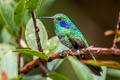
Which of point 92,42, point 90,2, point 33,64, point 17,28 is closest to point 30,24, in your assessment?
point 33,64

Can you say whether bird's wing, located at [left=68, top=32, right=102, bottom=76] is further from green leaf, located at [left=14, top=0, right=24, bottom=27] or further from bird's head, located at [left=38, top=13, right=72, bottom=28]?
green leaf, located at [left=14, top=0, right=24, bottom=27]

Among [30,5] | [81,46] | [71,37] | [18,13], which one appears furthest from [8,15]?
[30,5]

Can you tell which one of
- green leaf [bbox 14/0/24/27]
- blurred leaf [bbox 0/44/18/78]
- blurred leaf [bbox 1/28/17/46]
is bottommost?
blurred leaf [bbox 0/44/18/78]

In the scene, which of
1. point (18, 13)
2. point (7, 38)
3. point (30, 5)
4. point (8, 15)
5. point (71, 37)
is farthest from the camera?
point (7, 38)

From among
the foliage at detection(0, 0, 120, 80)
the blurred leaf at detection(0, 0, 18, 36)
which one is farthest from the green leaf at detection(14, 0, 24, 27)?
the blurred leaf at detection(0, 0, 18, 36)

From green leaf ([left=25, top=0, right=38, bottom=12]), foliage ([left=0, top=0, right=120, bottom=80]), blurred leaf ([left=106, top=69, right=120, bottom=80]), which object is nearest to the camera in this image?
green leaf ([left=25, top=0, right=38, bottom=12])

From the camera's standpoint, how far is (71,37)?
6.38 ft

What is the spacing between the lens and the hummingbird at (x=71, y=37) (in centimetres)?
173

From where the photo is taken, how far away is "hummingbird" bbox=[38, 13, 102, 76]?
1.73 meters

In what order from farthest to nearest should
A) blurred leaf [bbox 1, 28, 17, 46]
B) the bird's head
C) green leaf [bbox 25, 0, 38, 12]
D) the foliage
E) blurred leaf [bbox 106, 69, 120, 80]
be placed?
1. blurred leaf [bbox 1, 28, 17, 46]
2. the bird's head
3. blurred leaf [bbox 106, 69, 120, 80]
4. the foliage
5. green leaf [bbox 25, 0, 38, 12]

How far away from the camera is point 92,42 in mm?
3734

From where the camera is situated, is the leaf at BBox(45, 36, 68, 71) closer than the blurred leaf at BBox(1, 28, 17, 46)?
Yes

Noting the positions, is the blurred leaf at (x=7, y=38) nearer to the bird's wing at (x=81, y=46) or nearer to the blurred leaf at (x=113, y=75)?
the bird's wing at (x=81, y=46)

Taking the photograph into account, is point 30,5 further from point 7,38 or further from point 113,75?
point 7,38
